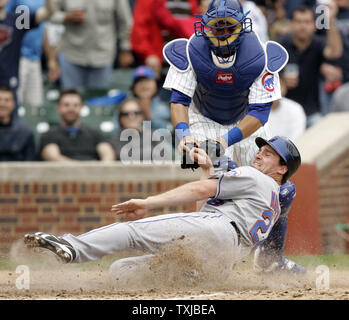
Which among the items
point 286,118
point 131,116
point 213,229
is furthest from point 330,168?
point 213,229

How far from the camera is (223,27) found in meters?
7.13

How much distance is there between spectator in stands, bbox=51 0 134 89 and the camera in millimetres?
12023

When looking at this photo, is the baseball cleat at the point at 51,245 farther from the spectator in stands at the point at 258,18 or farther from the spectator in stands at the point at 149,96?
the spectator in stands at the point at 258,18

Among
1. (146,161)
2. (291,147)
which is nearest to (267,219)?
(291,147)

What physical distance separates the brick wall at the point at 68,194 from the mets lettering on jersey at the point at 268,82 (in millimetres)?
3325

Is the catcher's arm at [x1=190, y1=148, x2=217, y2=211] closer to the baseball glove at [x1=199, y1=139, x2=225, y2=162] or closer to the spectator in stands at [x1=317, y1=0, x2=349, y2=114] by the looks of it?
the baseball glove at [x1=199, y1=139, x2=225, y2=162]

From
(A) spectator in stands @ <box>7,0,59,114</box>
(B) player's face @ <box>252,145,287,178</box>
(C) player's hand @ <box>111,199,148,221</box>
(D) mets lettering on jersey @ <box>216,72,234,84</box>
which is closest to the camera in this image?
(C) player's hand @ <box>111,199,148,221</box>

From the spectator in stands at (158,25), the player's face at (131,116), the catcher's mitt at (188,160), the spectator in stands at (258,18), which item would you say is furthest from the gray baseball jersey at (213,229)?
the spectator in stands at (258,18)

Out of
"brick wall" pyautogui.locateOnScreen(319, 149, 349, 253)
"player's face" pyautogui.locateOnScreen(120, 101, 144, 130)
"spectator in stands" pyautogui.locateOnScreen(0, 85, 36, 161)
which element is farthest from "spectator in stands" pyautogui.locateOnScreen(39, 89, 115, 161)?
"brick wall" pyautogui.locateOnScreen(319, 149, 349, 253)

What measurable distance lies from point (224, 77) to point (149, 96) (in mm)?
4299

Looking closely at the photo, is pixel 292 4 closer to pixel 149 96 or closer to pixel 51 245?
pixel 149 96

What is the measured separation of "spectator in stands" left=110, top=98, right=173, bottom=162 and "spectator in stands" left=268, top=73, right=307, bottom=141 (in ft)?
4.29

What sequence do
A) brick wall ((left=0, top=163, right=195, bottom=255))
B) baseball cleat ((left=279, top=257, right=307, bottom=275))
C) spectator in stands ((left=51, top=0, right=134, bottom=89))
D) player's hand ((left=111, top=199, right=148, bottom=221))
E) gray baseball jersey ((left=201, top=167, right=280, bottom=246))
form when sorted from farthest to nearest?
spectator in stands ((left=51, top=0, right=134, bottom=89)) → brick wall ((left=0, top=163, right=195, bottom=255)) → baseball cleat ((left=279, top=257, right=307, bottom=275)) → gray baseball jersey ((left=201, top=167, right=280, bottom=246)) → player's hand ((left=111, top=199, right=148, bottom=221))

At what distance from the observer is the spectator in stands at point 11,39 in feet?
38.0
